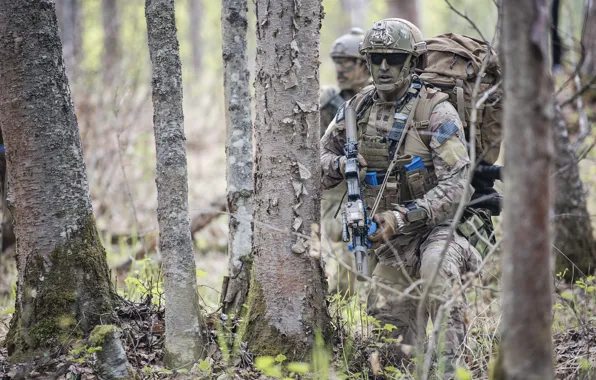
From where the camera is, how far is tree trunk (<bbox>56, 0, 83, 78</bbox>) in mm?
10305

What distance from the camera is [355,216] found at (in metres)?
3.45

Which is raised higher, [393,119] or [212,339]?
[393,119]

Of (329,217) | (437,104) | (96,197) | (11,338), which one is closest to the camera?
(11,338)

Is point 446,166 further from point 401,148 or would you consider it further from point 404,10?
point 404,10

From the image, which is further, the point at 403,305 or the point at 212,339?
the point at 403,305

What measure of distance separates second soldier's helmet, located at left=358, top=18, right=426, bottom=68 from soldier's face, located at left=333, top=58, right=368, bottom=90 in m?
2.42

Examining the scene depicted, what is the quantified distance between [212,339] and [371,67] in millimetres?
1925

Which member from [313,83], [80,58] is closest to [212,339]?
[313,83]

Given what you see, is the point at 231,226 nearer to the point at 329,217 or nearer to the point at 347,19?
the point at 329,217

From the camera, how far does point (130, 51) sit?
39.7ft

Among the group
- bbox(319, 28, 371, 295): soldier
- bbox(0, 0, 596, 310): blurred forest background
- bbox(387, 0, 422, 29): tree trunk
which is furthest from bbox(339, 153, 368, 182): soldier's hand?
bbox(387, 0, 422, 29): tree trunk

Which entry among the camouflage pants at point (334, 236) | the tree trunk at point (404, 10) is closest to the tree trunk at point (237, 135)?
the camouflage pants at point (334, 236)

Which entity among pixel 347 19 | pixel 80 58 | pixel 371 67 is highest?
pixel 347 19

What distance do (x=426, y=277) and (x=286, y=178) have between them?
3.22 feet
